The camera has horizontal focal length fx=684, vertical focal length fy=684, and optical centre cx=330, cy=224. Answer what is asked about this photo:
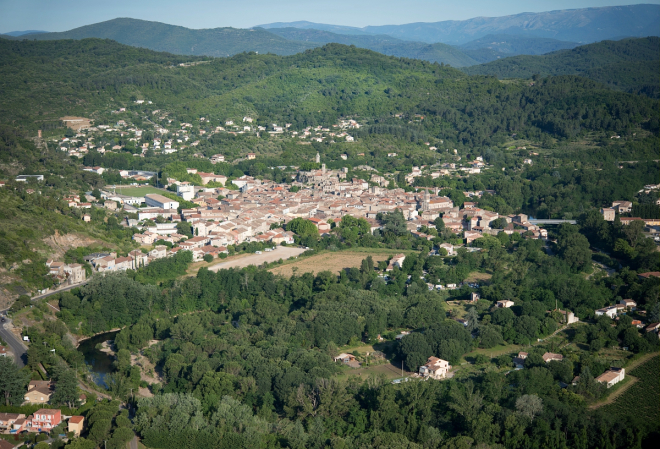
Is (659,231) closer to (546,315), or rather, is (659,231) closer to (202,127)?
(546,315)

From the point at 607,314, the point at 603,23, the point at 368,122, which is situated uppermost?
the point at 603,23

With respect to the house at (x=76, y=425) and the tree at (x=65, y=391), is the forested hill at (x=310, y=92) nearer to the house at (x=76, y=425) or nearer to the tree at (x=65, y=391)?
the tree at (x=65, y=391)

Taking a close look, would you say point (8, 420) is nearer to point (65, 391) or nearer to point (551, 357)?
point (65, 391)

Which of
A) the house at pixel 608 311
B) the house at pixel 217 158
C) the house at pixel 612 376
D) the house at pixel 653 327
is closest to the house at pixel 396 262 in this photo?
the house at pixel 608 311

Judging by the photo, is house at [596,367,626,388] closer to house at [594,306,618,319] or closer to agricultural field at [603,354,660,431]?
agricultural field at [603,354,660,431]

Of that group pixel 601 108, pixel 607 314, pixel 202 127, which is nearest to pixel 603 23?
pixel 601 108

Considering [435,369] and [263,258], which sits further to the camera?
[263,258]

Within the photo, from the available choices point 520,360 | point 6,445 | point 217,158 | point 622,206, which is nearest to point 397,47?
point 217,158
